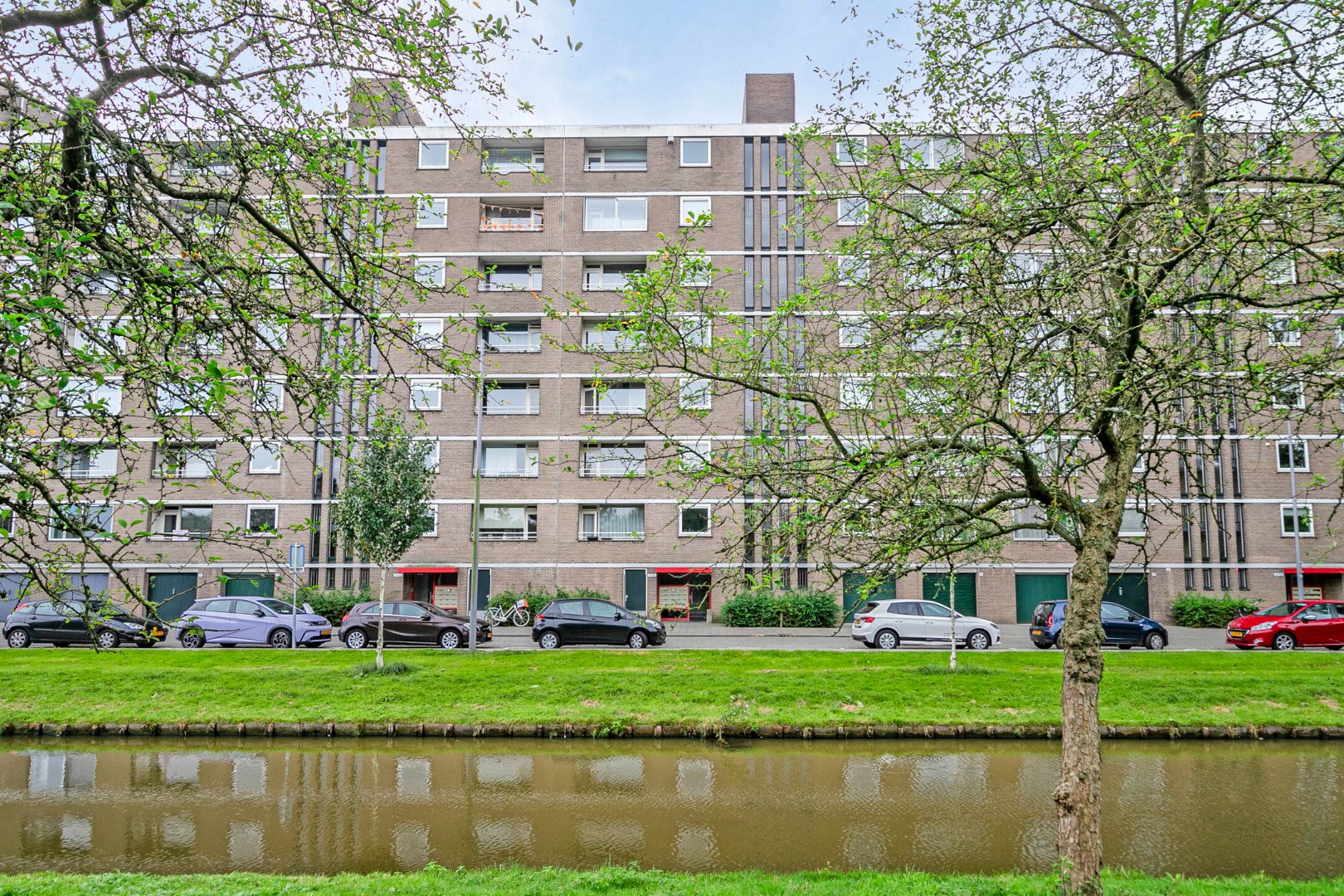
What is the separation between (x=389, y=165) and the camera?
36.9 m

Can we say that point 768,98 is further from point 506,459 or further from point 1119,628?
point 1119,628

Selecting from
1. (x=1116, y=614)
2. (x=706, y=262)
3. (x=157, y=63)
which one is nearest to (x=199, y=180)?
(x=157, y=63)

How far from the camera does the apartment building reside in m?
34.3

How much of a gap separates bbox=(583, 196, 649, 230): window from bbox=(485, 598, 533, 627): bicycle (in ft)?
55.3

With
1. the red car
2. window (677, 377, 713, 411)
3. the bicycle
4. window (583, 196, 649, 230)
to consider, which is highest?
window (583, 196, 649, 230)

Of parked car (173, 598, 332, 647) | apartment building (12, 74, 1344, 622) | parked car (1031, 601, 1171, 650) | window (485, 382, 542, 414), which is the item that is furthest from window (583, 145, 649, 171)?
parked car (1031, 601, 1171, 650)

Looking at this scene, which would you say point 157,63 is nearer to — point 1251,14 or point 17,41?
point 17,41

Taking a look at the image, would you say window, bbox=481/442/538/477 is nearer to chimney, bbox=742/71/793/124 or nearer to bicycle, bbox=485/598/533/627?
bicycle, bbox=485/598/533/627

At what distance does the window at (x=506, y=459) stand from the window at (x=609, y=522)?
3.12 metres

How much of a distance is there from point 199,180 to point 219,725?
37.7 ft

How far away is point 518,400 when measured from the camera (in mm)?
36375

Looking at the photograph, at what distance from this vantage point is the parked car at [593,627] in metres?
24.0

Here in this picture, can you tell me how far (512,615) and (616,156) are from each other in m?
21.1

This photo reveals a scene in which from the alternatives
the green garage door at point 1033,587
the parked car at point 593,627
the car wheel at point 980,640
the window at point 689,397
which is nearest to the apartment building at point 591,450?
the green garage door at point 1033,587
